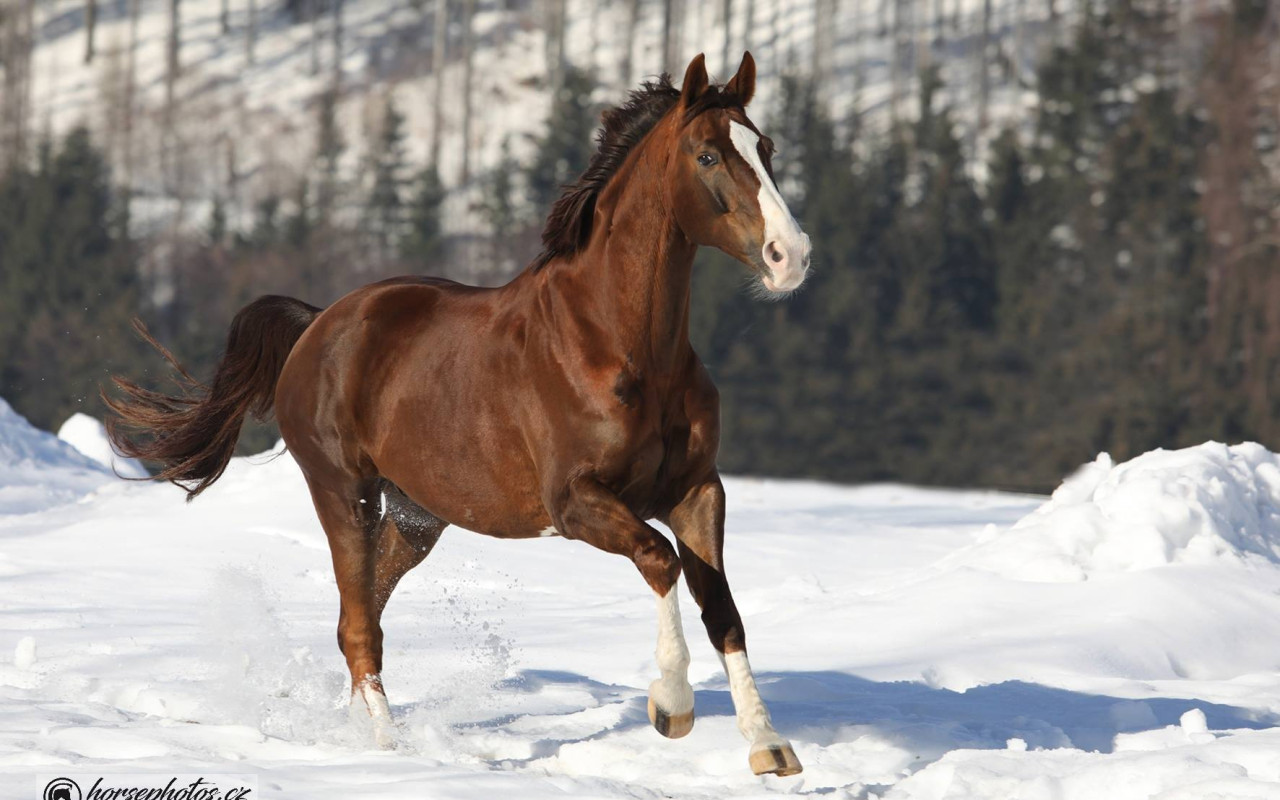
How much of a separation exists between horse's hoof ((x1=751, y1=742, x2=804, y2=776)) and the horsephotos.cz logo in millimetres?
1296

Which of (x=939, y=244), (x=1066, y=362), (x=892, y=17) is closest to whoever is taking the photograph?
(x=1066, y=362)

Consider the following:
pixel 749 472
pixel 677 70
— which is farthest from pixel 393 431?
pixel 677 70

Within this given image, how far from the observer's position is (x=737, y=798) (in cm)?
416

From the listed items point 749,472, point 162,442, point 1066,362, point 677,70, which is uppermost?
point 677,70

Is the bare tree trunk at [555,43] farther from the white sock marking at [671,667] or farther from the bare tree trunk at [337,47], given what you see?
the white sock marking at [671,667]

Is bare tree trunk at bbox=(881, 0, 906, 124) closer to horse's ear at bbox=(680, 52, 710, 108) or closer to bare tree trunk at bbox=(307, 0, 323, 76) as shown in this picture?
bare tree trunk at bbox=(307, 0, 323, 76)

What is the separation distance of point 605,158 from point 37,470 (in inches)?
350

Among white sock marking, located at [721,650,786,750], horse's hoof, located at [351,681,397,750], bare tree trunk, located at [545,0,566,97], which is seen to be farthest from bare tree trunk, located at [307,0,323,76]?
white sock marking, located at [721,650,786,750]

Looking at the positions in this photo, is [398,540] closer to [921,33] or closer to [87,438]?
[87,438]

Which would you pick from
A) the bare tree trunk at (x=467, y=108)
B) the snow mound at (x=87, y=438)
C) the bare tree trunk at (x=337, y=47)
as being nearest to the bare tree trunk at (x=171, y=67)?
the bare tree trunk at (x=337, y=47)

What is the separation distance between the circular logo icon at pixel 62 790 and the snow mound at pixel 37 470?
308 inches

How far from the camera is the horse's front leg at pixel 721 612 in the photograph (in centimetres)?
423

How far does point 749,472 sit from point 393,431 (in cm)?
2320

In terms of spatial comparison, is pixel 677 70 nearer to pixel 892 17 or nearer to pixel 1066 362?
pixel 892 17
